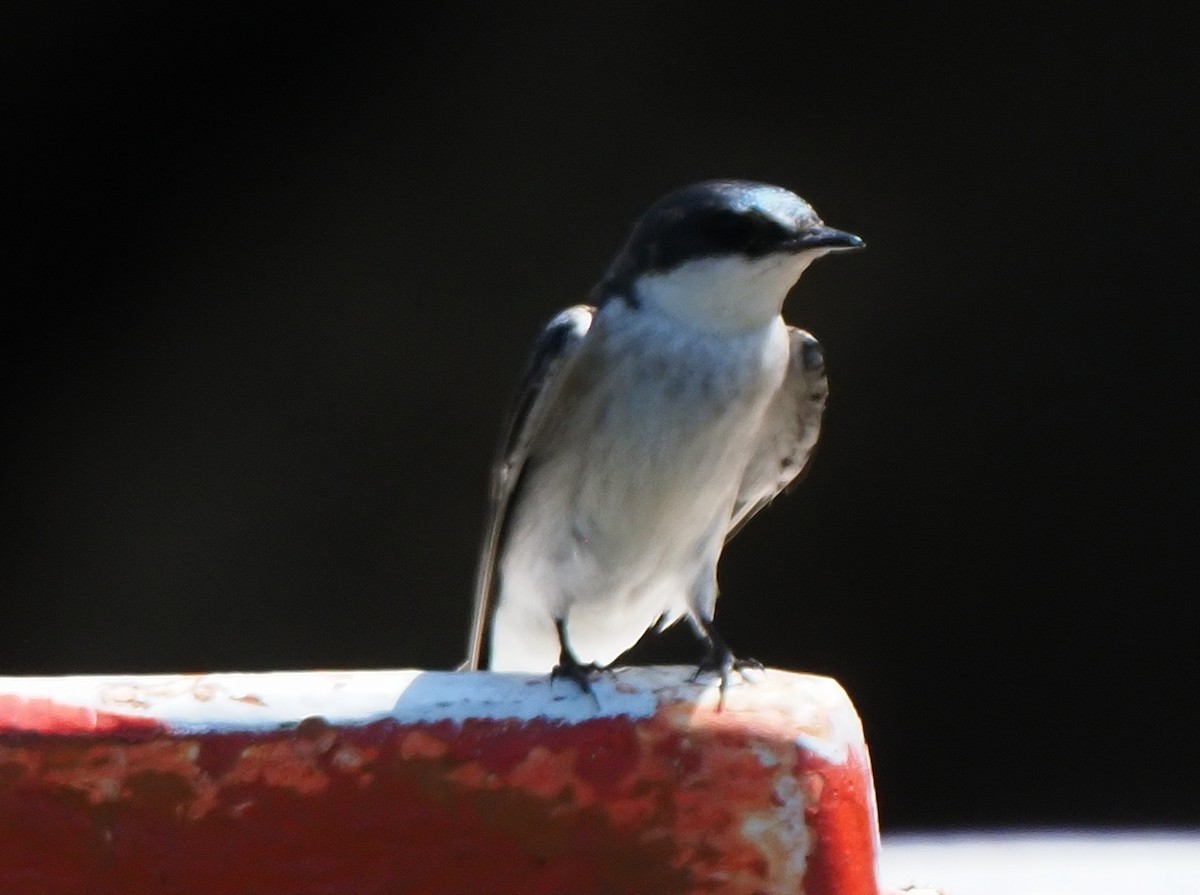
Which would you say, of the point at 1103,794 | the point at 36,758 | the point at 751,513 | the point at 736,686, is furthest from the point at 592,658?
the point at 1103,794

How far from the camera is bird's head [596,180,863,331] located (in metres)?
2.63

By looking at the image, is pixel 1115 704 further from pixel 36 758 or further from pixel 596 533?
pixel 36 758

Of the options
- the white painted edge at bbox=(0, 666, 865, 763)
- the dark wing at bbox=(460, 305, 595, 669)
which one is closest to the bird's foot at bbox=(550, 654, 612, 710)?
the white painted edge at bbox=(0, 666, 865, 763)


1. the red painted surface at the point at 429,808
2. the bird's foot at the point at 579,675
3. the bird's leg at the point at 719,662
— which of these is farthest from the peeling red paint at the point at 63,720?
the bird's leg at the point at 719,662

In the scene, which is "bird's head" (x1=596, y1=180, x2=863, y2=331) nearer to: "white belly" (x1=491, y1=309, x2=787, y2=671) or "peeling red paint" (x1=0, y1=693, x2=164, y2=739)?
"white belly" (x1=491, y1=309, x2=787, y2=671)

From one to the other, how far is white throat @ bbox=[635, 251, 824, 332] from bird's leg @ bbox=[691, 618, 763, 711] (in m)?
0.46

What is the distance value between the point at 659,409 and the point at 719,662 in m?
0.58

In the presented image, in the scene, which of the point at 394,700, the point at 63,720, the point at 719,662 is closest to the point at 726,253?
the point at 719,662

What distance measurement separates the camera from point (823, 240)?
8.43 feet

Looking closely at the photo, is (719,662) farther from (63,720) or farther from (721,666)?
(63,720)

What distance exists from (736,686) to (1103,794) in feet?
11.7

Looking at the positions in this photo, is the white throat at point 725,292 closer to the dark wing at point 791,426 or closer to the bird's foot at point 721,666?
the dark wing at point 791,426

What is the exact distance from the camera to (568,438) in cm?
274

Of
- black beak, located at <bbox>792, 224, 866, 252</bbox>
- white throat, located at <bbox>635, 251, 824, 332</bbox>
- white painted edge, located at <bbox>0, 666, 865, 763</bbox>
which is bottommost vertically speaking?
white painted edge, located at <bbox>0, 666, 865, 763</bbox>
